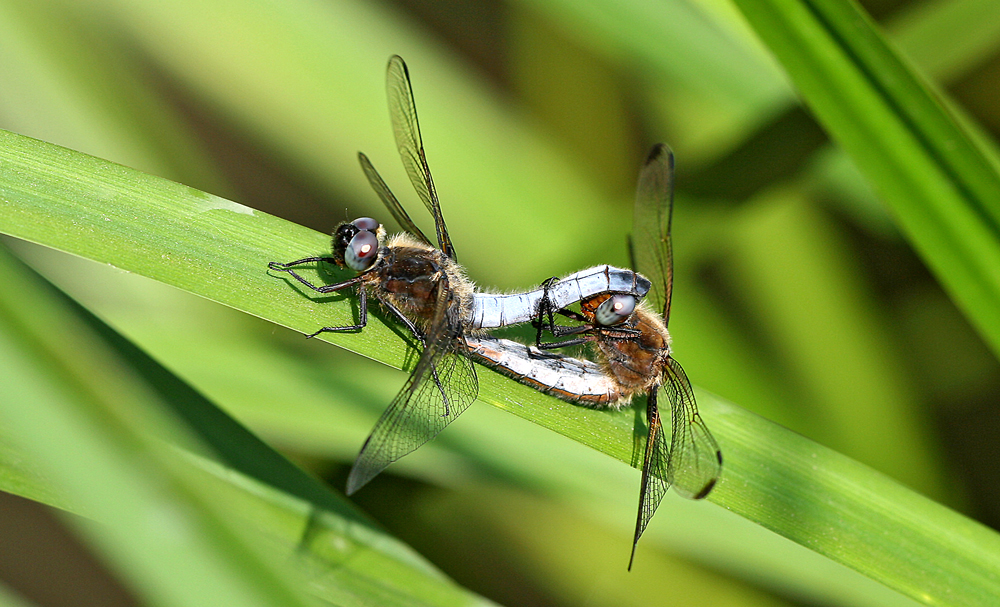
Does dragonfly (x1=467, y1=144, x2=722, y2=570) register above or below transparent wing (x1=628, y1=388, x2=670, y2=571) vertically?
above

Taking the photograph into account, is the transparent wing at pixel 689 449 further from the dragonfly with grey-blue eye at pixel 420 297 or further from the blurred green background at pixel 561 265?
the blurred green background at pixel 561 265

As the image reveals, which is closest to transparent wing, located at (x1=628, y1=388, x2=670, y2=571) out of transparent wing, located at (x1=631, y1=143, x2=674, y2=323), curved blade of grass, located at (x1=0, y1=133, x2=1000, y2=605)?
curved blade of grass, located at (x1=0, y1=133, x2=1000, y2=605)

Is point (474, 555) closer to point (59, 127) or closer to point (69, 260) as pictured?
point (69, 260)

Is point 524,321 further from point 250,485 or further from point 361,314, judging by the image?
point 250,485

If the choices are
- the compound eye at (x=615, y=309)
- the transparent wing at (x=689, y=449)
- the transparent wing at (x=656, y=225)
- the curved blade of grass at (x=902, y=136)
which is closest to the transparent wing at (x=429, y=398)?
the compound eye at (x=615, y=309)

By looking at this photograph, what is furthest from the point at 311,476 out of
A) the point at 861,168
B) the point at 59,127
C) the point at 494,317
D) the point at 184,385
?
the point at 59,127

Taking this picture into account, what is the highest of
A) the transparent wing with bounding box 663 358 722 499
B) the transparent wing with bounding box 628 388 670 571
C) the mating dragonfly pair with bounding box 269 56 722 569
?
the mating dragonfly pair with bounding box 269 56 722 569

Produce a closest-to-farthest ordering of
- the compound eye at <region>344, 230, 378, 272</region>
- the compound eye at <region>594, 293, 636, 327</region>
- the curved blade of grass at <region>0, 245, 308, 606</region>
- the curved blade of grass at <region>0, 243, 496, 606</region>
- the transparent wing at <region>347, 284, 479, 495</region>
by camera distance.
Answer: the curved blade of grass at <region>0, 245, 308, 606</region>
the curved blade of grass at <region>0, 243, 496, 606</region>
the transparent wing at <region>347, 284, 479, 495</region>
the compound eye at <region>344, 230, 378, 272</region>
the compound eye at <region>594, 293, 636, 327</region>

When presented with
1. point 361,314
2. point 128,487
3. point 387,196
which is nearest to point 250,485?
point 361,314

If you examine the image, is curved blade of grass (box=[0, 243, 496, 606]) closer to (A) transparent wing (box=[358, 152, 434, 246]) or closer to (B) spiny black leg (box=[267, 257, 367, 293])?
(B) spiny black leg (box=[267, 257, 367, 293])
